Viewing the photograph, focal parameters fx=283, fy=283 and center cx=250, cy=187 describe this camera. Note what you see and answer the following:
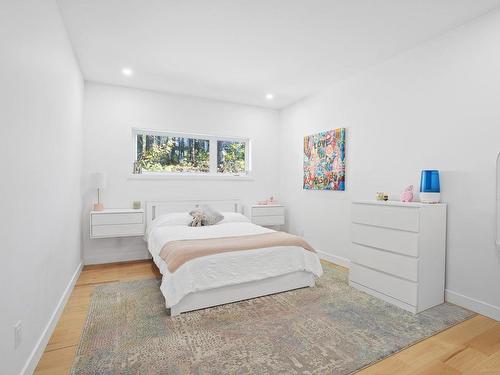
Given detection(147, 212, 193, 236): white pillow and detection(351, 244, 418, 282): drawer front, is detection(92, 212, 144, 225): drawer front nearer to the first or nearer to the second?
detection(147, 212, 193, 236): white pillow

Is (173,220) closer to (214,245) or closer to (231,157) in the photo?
(214,245)

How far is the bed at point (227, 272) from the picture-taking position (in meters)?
2.50

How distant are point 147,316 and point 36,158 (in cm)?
154

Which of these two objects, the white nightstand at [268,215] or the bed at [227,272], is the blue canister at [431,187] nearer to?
the bed at [227,272]

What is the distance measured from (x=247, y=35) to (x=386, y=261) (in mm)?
2642

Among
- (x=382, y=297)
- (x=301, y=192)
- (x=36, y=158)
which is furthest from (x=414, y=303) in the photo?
(x=36, y=158)

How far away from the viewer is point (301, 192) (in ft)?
15.8

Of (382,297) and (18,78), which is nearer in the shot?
(18,78)

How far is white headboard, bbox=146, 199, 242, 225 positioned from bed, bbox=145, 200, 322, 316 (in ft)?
2.49

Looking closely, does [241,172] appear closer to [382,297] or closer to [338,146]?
[338,146]

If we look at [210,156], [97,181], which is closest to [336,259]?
[210,156]

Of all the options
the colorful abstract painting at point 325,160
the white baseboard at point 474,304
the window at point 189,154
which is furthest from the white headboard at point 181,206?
the white baseboard at point 474,304

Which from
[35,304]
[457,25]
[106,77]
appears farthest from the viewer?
[106,77]

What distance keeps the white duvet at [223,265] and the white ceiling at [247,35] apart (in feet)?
6.76
